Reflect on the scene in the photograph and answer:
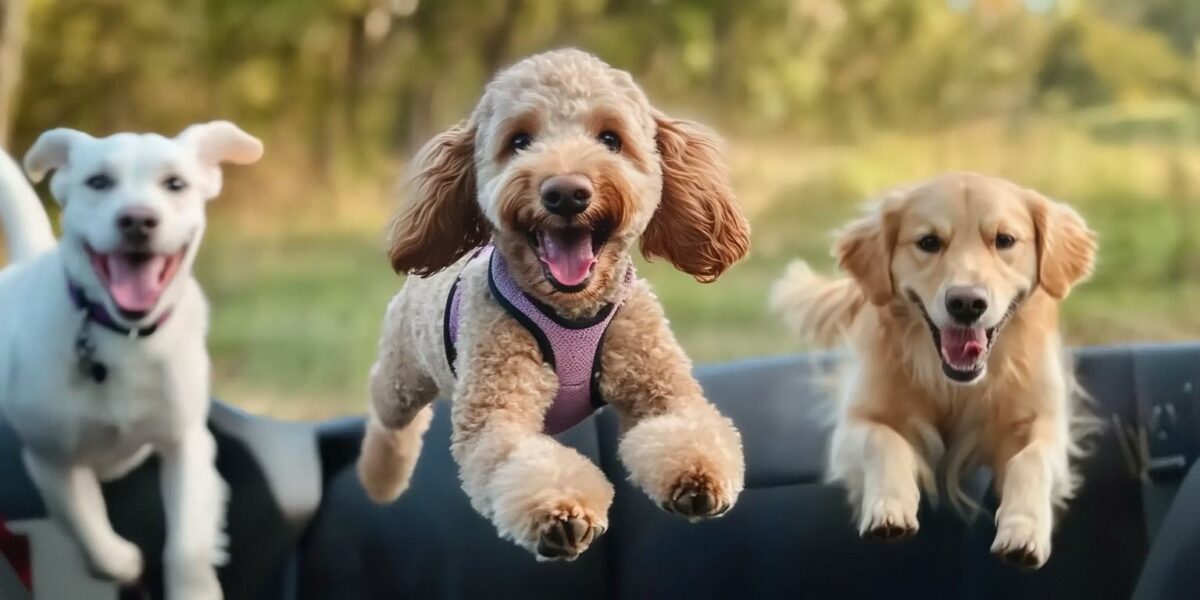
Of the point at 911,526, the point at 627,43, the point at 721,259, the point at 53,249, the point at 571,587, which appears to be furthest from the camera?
the point at 571,587

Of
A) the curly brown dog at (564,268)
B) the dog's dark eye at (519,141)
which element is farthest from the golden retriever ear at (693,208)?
the dog's dark eye at (519,141)

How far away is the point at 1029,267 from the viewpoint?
1.31m

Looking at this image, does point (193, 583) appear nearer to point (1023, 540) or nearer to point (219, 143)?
point (219, 143)

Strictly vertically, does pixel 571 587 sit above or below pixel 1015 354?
below

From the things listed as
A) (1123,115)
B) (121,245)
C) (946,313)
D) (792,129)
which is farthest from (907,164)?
(121,245)

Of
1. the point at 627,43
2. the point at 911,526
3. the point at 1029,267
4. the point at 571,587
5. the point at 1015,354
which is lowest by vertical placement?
the point at 571,587

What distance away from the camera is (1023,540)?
1.34 m

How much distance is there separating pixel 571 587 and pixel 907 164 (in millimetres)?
771

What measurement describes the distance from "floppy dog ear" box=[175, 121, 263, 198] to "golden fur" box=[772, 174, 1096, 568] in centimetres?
72

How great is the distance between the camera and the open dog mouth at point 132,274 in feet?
3.73

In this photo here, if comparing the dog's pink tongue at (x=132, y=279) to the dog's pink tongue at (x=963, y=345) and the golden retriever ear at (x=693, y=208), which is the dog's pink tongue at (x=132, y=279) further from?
the dog's pink tongue at (x=963, y=345)

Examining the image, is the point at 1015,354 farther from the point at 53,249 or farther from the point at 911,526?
the point at 53,249

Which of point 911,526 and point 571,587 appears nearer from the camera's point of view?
point 911,526

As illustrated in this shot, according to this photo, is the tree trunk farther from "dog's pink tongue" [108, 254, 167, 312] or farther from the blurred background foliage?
"dog's pink tongue" [108, 254, 167, 312]
